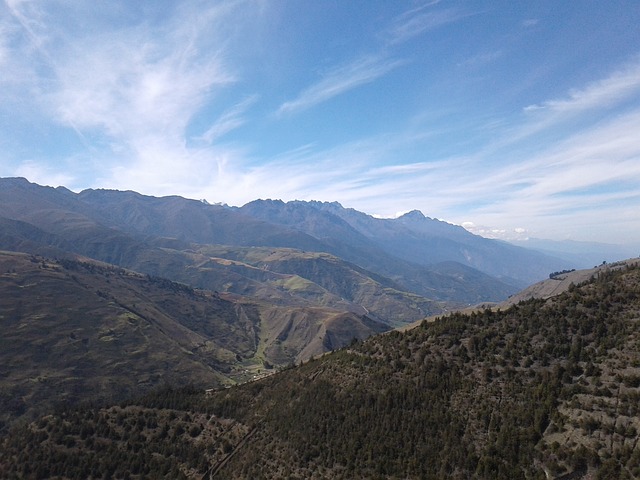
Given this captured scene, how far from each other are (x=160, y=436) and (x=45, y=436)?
27543 millimetres

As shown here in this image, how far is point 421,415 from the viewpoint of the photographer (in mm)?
64875

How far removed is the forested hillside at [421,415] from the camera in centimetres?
5078

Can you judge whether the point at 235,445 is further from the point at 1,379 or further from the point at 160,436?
the point at 1,379

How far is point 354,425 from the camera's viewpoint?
70.8 m

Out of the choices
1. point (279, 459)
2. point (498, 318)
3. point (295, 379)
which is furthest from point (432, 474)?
point (295, 379)

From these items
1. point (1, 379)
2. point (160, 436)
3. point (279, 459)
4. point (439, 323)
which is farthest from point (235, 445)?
point (1, 379)

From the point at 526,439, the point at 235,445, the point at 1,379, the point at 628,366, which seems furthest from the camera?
the point at 1,379

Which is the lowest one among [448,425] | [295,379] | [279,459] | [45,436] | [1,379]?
[1,379]

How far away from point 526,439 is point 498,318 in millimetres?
35417

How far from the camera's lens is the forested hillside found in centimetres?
5078

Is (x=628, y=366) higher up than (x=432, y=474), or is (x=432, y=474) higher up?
(x=628, y=366)

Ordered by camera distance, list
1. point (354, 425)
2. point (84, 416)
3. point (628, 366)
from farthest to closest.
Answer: point (84, 416) < point (354, 425) < point (628, 366)

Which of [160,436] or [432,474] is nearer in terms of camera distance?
[432,474]

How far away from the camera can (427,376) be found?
72.2 metres
